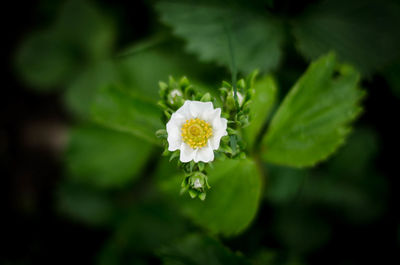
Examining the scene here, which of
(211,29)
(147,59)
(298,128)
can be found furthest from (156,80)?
(298,128)

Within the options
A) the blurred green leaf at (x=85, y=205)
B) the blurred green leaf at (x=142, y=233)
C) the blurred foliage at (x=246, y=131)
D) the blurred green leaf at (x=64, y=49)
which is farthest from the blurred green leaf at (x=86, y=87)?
the blurred green leaf at (x=142, y=233)

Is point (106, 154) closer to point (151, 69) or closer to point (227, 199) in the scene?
point (151, 69)

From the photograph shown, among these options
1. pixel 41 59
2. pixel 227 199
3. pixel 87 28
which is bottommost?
pixel 227 199

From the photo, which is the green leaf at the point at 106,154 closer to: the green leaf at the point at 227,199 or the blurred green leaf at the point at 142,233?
the blurred green leaf at the point at 142,233

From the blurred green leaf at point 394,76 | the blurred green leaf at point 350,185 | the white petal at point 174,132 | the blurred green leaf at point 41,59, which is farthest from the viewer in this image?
the blurred green leaf at point 41,59

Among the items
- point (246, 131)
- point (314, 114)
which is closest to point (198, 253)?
point (246, 131)

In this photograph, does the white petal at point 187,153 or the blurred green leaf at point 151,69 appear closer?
the white petal at point 187,153

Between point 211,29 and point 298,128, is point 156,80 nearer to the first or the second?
point 211,29

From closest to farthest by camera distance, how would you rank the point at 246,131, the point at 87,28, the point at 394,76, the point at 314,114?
the point at 314,114
the point at 246,131
the point at 394,76
the point at 87,28
